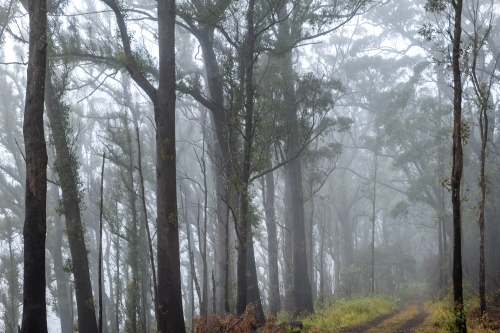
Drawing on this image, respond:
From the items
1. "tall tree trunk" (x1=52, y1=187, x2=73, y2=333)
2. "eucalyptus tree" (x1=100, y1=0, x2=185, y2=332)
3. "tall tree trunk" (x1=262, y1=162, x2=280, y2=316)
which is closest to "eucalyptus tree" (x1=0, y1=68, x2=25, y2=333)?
"tall tree trunk" (x1=52, y1=187, x2=73, y2=333)

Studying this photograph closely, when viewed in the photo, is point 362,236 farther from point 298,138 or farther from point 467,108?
point 298,138

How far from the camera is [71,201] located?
49.8ft

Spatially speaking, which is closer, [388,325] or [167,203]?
[167,203]

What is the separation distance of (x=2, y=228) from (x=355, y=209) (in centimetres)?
2788

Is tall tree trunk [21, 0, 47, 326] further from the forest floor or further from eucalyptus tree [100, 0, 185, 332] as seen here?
the forest floor

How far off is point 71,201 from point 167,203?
400 cm

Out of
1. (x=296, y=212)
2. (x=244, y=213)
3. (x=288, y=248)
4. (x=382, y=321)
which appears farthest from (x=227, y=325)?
(x=288, y=248)

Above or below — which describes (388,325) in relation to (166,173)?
below

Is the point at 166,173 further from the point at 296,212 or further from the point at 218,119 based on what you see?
the point at 296,212

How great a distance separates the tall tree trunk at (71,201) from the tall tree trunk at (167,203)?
2.94m

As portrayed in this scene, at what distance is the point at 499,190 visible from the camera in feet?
92.5

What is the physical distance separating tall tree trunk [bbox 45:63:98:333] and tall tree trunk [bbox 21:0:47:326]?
193 inches

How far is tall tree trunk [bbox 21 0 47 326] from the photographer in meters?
9.46

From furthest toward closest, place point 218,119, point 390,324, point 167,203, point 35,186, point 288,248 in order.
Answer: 1. point 288,248
2. point 218,119
3. point 390,324
4. point 167,203
5. point 35,186
